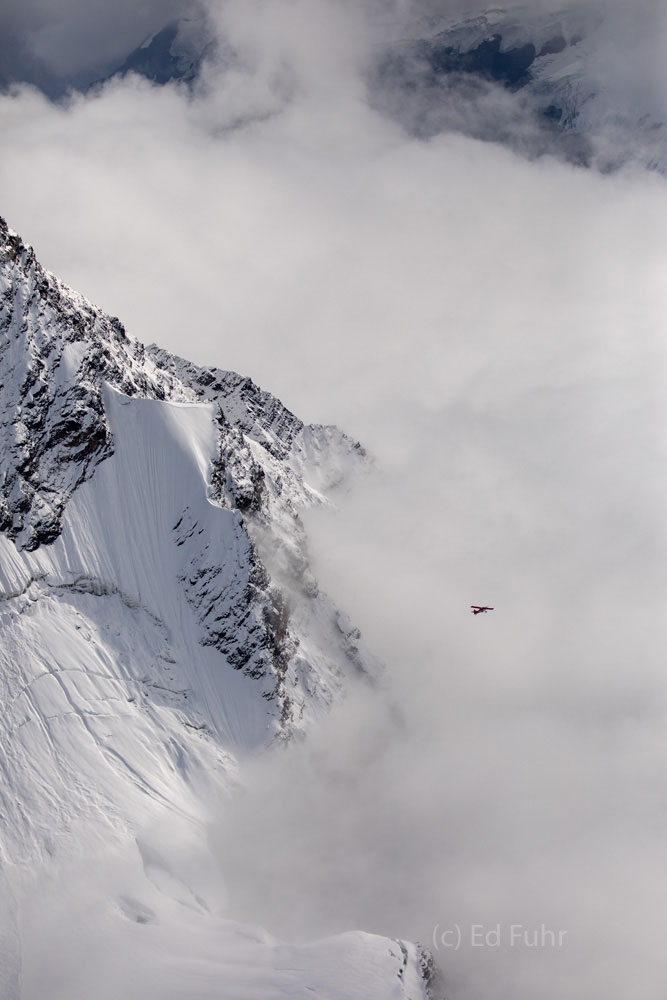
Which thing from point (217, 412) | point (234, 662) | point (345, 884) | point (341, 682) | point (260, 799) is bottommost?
point (345, 884)

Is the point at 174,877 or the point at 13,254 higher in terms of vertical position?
the point at 13,254

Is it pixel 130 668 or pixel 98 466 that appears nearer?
pixel 130 668

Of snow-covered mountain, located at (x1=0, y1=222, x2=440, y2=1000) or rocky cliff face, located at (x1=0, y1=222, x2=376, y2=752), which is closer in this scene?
snow-covered mountain, located at (x1=0, y1=222, x2=440, y2=1000)

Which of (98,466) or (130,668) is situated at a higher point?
(98,466)

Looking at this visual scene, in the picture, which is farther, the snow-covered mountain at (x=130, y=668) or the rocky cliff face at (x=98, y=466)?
the rocky cliff face at (x=98, y=466)

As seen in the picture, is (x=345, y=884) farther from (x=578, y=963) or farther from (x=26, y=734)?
(x=26, y=734)

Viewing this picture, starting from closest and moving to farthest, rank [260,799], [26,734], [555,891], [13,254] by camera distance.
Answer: [26,734], [260,799], [13,254], [555,891]

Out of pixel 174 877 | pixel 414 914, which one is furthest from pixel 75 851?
pixel 414 914

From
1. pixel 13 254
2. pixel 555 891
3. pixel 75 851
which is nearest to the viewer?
pixel 75 851
